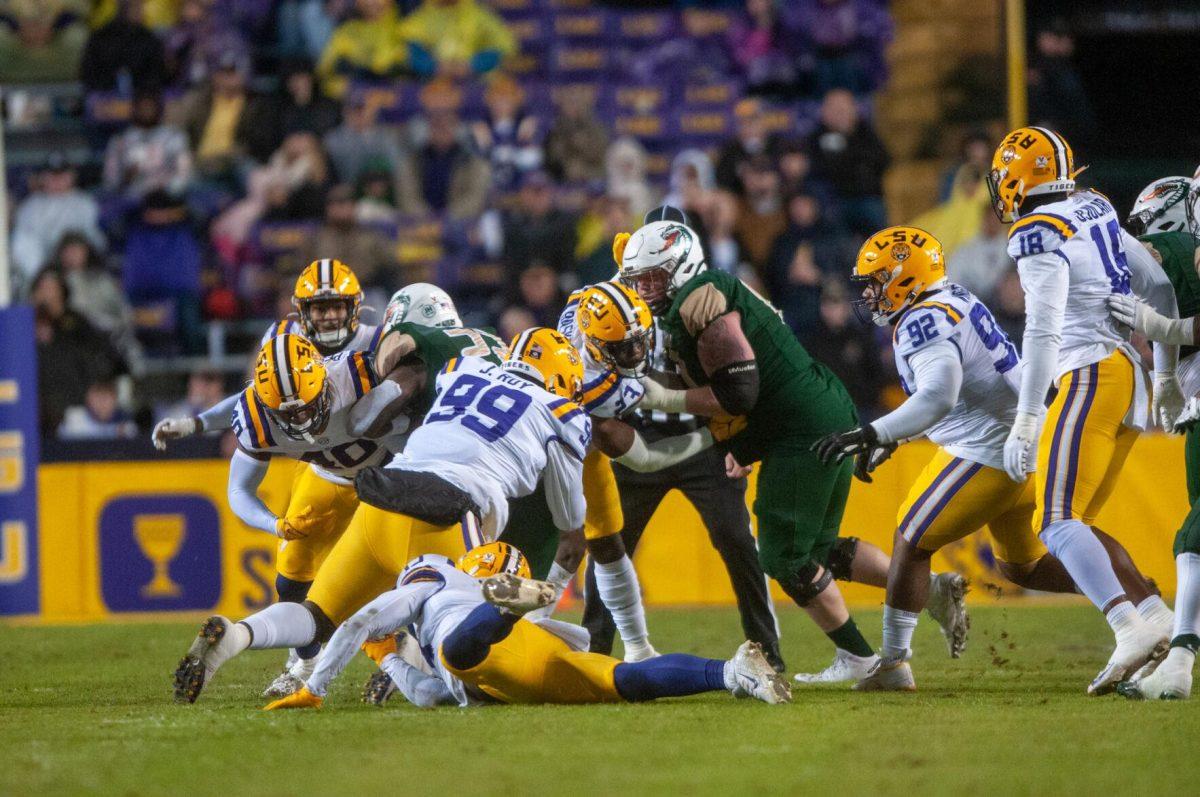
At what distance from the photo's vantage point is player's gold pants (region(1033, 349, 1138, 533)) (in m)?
6.50

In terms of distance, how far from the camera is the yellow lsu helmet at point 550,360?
6957mm

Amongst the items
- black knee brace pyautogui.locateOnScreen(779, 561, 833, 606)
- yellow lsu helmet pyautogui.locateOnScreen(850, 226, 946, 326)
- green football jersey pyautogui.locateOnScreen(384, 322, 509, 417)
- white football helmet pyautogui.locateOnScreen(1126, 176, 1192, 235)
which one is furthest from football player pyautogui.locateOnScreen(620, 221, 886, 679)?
white football helmet pyautogui.locateOnScreen(1126, 176, 1192, 235)

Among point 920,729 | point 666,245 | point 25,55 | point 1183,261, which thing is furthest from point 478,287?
point 920,729

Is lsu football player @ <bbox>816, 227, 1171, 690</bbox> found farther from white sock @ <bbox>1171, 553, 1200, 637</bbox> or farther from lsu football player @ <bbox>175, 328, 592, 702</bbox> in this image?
lsu football player @ <bbox>175, 328, 592, 702</bbox>

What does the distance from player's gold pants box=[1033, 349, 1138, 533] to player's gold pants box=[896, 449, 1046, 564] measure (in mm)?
268

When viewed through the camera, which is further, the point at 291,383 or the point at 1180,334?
the point at 291,383

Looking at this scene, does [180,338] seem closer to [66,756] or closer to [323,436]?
[323,436]

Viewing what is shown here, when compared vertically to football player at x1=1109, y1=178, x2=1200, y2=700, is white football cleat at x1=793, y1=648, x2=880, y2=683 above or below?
below

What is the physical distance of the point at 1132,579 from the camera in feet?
21.6

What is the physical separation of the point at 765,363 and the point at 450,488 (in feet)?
5.88

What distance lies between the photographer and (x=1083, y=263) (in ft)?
21.7

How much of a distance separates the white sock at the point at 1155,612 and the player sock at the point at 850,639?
1.28 metres

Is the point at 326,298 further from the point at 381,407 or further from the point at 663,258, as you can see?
the point at 663,258

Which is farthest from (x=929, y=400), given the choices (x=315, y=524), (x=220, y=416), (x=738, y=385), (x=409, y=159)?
(x=409, y=159)
